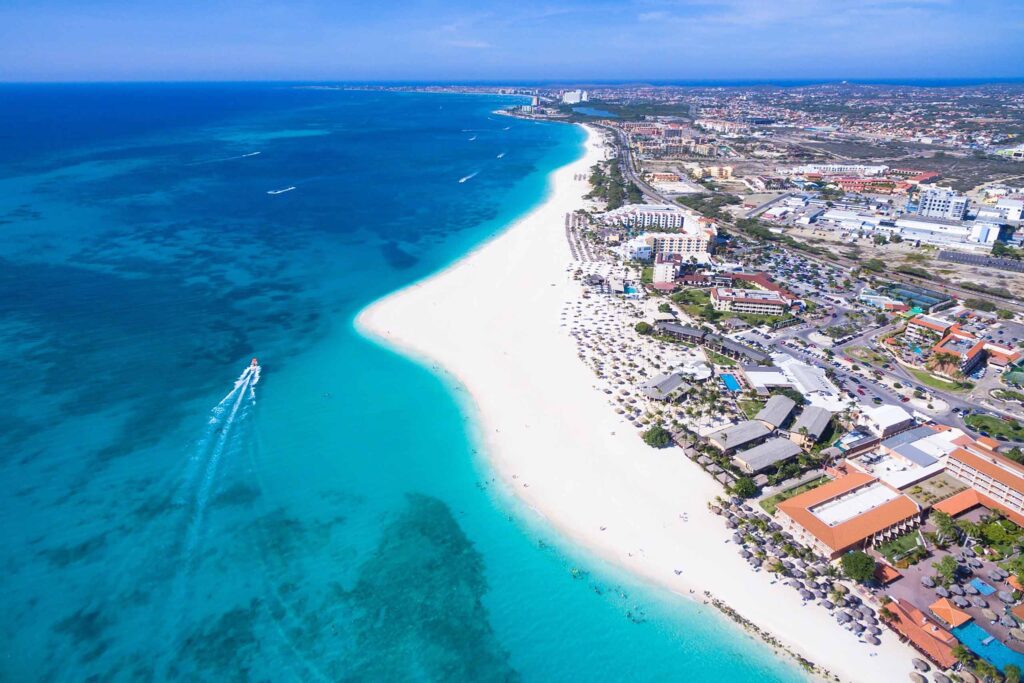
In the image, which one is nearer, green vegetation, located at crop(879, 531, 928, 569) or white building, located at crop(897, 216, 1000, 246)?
green vegetation, located at crop(879, 531, 928, 569)

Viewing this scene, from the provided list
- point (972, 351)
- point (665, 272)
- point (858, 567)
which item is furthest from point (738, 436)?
point (665, 272)

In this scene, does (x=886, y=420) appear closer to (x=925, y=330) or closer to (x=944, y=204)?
(x=925, y=330)

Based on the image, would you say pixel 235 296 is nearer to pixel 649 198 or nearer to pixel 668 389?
pixel 668 389

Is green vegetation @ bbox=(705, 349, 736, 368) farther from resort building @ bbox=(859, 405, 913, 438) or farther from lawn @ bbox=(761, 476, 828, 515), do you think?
lawn @ bbox=(761, 476, 828, 515)

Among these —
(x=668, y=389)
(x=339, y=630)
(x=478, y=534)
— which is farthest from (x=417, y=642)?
(x=668, y=389)

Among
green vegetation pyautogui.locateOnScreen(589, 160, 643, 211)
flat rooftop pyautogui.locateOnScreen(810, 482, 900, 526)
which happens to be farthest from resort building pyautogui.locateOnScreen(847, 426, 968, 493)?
green vegetation pyautogui.locateOnScreen(589, 160, 643, 211)

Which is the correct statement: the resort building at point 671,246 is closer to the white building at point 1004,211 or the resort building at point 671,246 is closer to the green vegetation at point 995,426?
the green vegetation at point 995,426

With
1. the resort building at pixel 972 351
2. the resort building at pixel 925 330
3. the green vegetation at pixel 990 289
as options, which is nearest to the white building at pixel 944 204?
the green vegetation at pixel 990 289

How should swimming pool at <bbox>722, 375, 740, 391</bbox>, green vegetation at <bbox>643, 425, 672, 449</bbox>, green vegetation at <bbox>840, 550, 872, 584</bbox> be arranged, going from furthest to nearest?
swimming pool at <bbox>722, 375, 740, 391</bbox> < green vegetation at <bbox>643, 425, 672, 449</bbox> < green vegetation at <bbox>840, 550, 872, 584</bbox>
